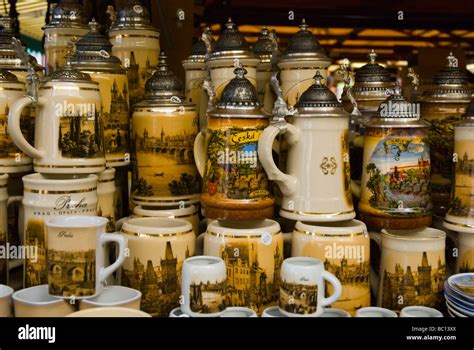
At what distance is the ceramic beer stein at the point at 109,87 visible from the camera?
1.89 meters

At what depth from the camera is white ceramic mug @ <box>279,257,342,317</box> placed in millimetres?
1433

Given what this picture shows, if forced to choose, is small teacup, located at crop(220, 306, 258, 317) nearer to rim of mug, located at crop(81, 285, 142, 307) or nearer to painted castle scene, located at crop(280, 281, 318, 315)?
painted castle scene, located at crop(280, 281, 318, 315)

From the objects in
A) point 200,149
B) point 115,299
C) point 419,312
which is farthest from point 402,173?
point 115,299

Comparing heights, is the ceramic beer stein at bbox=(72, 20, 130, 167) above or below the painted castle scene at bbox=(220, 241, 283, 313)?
above

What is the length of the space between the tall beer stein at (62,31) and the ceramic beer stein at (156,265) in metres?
0.90

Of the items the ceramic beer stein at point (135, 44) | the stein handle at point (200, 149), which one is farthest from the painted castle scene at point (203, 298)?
the ceramic beer stein at point (135, 44)

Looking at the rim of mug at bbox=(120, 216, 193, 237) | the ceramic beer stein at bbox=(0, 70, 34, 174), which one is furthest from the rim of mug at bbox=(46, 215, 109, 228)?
the ceramic beer stein at bbox=(0, 70, 34, 174)

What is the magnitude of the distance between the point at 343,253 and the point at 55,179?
2.79 feet

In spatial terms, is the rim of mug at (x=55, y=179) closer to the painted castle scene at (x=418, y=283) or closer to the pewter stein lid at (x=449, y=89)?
the painted castle scene at (x=418, y=283)

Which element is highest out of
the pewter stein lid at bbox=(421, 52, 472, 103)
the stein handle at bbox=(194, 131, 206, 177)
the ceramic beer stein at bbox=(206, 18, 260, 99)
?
the ceramic beer stein at bbox=(206, 18, 260, 99)

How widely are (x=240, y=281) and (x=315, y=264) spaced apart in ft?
0.73

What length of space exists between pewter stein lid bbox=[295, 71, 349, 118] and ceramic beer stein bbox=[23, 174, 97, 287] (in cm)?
65

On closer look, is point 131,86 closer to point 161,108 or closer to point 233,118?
point 161,108

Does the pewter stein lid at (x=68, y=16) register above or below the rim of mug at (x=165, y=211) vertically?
above
